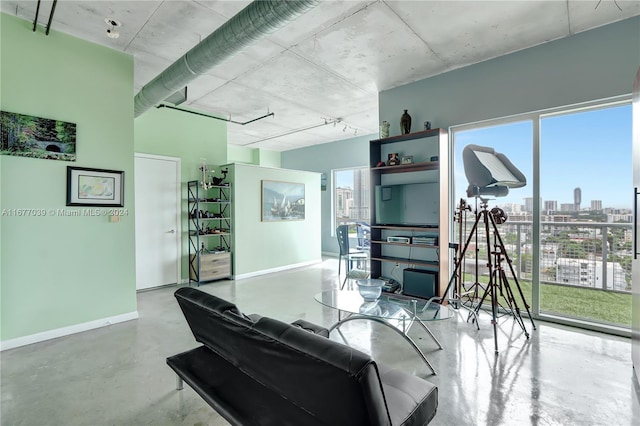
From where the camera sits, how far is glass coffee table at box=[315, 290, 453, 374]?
2.47 meters

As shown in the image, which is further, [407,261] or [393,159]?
[393,159]

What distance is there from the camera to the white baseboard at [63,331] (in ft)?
9.46

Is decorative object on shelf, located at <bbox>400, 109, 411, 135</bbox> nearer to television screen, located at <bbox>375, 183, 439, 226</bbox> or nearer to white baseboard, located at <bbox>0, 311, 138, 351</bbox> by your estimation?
television screen, located at <bbox>375, 183, 439, 226</bbox>

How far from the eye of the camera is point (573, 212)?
11.3 feet

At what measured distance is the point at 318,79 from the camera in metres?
4.35

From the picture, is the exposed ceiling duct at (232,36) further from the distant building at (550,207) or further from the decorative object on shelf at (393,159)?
the distant building at (550,207)

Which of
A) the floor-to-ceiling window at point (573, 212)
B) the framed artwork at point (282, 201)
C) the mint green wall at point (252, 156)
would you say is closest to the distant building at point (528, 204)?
the floor-to-ceiling window at point (573, 212)

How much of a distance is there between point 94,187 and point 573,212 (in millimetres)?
5247

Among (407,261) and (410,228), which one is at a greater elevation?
(410,228)

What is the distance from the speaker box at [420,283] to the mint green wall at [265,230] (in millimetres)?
3012

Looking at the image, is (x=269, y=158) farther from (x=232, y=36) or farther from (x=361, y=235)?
(x=232, y=36)

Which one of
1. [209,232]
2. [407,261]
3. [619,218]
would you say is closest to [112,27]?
[209,232]

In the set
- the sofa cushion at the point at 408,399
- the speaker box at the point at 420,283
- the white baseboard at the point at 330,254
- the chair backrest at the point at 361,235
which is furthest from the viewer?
the white baseboard at the point at 330,254

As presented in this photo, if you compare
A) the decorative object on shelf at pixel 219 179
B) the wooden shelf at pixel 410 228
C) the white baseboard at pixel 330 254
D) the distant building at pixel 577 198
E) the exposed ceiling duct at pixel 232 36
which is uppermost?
the exposed ceiling duct at pixel 232 36
